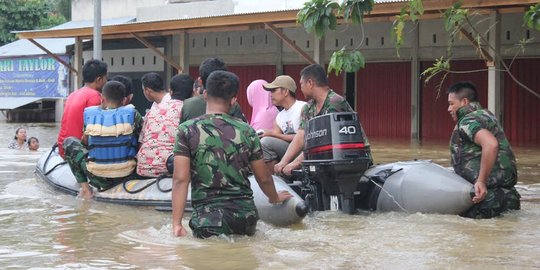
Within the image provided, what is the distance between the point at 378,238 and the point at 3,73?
33.7m

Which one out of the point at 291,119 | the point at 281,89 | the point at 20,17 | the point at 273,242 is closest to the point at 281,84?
the point at 281,89

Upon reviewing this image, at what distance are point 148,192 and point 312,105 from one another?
204 centimetres

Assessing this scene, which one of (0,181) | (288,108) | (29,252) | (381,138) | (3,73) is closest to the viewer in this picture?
(29,252)

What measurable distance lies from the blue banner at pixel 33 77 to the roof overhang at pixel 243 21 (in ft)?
20.2

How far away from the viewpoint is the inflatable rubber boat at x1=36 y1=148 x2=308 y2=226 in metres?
8.08

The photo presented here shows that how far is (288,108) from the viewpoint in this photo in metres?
9.55

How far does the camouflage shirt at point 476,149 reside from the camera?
875 centimetres

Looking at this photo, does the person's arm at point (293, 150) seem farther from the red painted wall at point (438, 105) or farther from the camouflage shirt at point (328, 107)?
the red painted wall at point (438, 105)

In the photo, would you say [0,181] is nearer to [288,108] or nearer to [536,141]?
[288,108]

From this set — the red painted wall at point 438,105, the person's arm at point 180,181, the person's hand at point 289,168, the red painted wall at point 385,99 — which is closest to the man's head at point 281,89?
the person's hand at point 289,168

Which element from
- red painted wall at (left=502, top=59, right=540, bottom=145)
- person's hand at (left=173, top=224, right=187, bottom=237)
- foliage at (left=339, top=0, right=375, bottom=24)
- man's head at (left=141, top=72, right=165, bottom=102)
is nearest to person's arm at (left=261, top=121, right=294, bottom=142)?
man's head at (left=141, top=72, right=165, bottom=102)

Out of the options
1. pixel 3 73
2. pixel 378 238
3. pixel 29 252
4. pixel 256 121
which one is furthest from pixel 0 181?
pixel 3 73

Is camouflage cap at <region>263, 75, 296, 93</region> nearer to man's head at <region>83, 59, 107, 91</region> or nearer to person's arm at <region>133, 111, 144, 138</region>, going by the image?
person's arm at <region>133, 111, 144, 138</region>

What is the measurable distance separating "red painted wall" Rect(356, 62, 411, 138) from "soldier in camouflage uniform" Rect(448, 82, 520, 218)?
1652 centimetres
